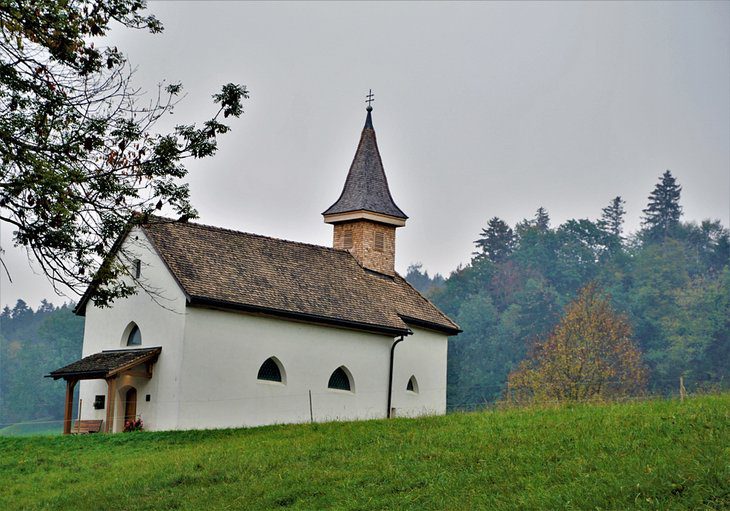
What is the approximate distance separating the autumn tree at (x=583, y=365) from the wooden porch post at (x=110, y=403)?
1978 cm

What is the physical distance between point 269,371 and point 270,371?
0.14ft

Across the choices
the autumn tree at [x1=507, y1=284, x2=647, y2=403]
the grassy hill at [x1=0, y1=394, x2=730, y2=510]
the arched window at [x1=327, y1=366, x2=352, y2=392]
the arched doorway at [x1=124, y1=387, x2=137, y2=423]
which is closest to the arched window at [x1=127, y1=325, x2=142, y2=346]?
the arched doorway at [x1=124, y1=387, x2=137, y2=423]

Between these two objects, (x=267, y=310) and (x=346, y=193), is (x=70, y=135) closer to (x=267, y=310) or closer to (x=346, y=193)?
(x=267, y=310)

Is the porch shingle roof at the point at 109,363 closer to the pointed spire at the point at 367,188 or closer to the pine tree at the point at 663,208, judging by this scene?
the pointed spire at the point at 367,188

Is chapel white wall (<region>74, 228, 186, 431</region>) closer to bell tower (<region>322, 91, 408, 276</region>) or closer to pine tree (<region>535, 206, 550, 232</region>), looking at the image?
bell tower (<region>322, 91, 408, 276</region>)

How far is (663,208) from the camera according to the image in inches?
4178

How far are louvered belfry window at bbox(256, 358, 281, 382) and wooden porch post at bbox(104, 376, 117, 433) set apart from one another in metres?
4.25

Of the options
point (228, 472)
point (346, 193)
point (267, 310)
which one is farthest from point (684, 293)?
point (228, 472)

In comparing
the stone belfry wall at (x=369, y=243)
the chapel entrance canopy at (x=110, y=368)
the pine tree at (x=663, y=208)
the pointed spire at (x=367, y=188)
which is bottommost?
the chapel entrance canopy at (x=110, y=368)

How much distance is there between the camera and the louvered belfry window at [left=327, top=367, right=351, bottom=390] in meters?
32.0

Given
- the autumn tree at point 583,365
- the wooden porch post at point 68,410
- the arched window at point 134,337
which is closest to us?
the wooden porch post at point 68,410

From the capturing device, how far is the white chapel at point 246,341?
92.6 feet

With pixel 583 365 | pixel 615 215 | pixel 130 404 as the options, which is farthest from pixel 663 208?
pixel 130 404

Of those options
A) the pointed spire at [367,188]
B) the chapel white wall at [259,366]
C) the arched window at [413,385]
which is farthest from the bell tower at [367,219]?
the chapel white wall at [259,366]
